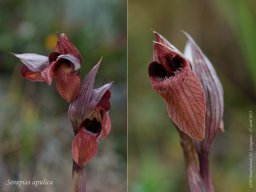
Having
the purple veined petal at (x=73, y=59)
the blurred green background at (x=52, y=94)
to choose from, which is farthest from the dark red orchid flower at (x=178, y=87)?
the blurred green background at (x=52, y=94)

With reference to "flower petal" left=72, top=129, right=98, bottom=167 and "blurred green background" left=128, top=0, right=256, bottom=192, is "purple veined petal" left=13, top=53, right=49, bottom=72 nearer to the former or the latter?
"flower petal" left=72, top=129, right=98, bottom=167

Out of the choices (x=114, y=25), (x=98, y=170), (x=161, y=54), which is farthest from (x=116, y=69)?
(x=161, y=54)

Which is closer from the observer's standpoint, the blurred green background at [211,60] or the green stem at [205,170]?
the green stem at [205,170]

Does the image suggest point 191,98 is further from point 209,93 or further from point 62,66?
point 62,66

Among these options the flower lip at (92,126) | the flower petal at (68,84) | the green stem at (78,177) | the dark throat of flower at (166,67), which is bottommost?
the green stem at (78,177)

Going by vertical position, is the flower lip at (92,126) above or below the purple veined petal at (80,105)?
below

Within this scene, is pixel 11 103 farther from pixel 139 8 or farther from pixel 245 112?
pixel 245 112

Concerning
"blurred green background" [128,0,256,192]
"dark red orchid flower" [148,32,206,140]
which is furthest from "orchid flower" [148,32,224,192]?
"blurred green background" [128,0,256,192]

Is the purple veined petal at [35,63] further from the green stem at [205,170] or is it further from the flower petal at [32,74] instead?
the green stem at [205,170]
